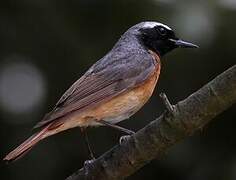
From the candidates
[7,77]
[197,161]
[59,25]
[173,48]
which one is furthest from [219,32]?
[7,77]

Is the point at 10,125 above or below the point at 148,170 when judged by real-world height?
above

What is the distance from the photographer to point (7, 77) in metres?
7.43

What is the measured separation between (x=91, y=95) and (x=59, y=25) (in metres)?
1.57

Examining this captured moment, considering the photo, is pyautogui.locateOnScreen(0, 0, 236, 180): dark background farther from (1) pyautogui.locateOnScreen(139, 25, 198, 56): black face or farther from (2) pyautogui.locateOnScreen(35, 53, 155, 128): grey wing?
(2) pyautogui.locateOnScreen(35, 53, 155, 128): grey wing

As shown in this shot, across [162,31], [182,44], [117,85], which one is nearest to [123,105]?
[117,85]

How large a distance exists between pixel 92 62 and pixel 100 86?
1.03 metres

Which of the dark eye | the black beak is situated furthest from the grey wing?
the dark eye

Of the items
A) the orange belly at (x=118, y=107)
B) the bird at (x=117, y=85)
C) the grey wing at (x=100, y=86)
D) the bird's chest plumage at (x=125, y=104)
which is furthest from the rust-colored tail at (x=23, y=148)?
the bird's chest plumage at (x=125, y=104)

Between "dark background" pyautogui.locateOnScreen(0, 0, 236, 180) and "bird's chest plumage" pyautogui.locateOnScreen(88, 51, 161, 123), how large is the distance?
2.46ft

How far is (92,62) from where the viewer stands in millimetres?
7430

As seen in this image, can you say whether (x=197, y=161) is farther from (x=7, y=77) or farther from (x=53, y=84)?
(x=7, y=77)

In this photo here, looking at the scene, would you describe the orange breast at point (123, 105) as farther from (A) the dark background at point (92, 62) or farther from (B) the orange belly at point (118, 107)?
(A) the dark background at point (92, 62)

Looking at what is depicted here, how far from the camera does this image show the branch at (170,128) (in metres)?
4.75

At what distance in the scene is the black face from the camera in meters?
7.07
